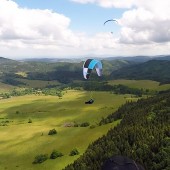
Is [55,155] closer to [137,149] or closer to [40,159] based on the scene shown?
[40,159]

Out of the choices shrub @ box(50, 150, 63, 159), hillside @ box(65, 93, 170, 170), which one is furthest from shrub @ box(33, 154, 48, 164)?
hillside @ box(65, 93, 170, 170)

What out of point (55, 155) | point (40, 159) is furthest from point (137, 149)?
point (40, 159)

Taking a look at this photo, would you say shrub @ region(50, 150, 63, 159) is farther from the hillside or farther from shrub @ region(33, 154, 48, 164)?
the hillside

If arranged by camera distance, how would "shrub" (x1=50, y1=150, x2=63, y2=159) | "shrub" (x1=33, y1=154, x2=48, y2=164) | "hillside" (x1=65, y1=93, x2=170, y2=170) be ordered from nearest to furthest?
"hillside" (x1=65, y1=93, x2=170, y2=170), "shrub" (x1=33, y1=154, x2=48, y2=164), "shrub" (x1=50, y1=150, x2=63, y2=159)

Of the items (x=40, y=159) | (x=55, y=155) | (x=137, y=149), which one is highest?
(x=137, y=149)

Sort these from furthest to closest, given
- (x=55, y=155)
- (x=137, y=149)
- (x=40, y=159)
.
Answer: (x=55, y=155)
(x=40, y=159)
(x=137, y=149)

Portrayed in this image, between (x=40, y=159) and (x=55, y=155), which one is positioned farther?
(x=55, y=155)

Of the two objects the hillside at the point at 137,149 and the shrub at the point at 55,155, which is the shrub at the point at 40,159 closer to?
the shrub at the point at 55,155

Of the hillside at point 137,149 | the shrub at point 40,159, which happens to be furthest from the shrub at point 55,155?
the hillside at point 137,149

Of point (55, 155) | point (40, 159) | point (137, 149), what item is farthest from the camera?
point (55, 155)

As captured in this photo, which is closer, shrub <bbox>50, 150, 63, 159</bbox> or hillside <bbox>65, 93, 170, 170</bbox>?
hillside <bbox>65, 93, 170, 170</bbox>

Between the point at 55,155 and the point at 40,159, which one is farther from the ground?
the point at 55,155

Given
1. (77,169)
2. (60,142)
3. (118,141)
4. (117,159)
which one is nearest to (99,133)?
(60,142)
